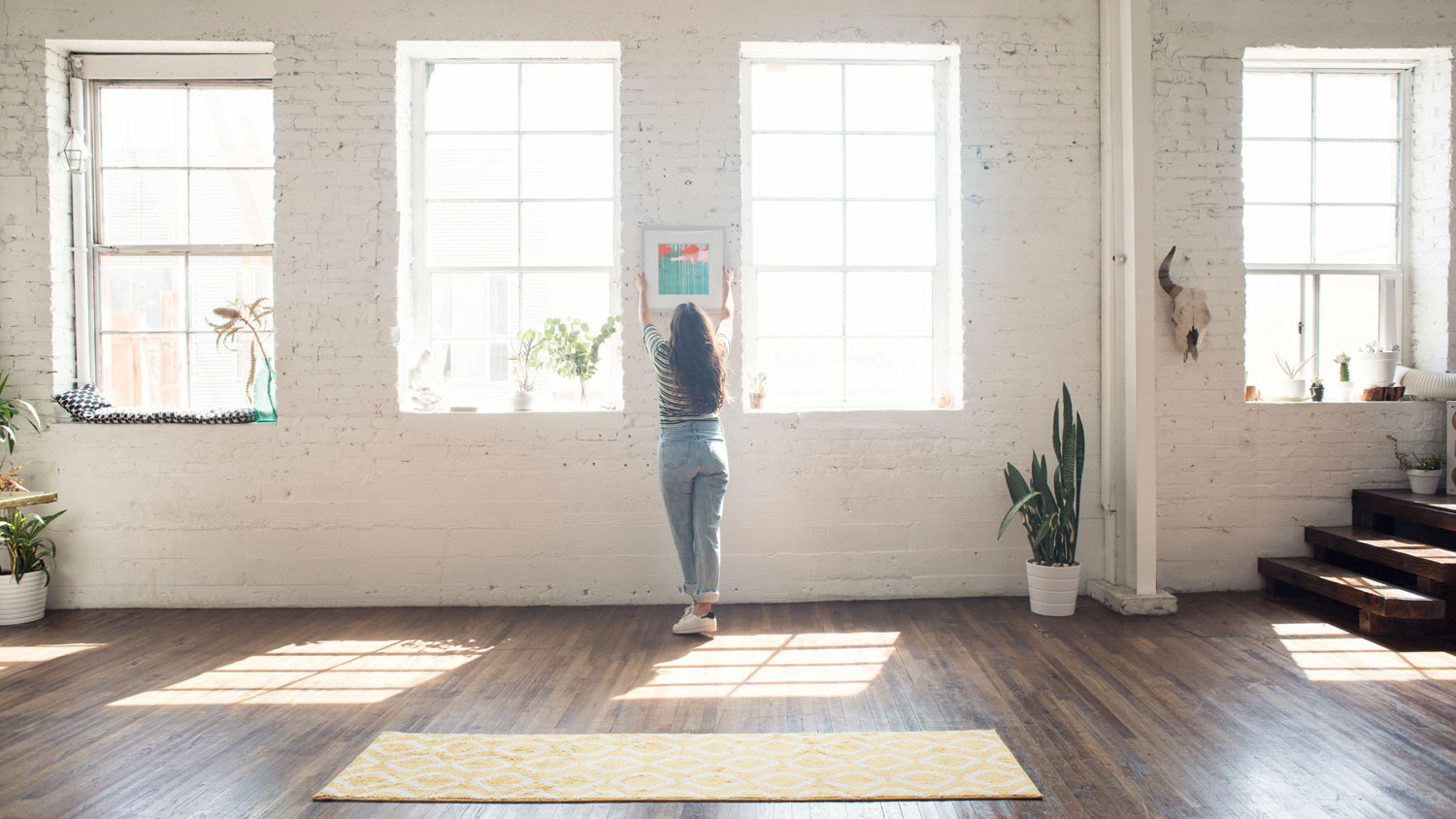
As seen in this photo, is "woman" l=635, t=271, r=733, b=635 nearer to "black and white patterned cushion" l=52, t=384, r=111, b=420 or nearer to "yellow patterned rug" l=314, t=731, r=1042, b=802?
"yellow patterned rug" l=314, t=731, r=1042, b=802

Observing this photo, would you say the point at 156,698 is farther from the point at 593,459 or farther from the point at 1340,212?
the point at 1340,212

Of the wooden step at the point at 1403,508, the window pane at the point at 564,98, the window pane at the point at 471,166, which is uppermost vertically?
the window pane at the point at 564,98

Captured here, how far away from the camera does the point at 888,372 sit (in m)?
4.85

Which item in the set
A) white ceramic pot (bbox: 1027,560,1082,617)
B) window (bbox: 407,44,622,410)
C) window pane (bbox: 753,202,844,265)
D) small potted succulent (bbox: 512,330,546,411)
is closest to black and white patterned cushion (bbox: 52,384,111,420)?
window (bbox: 407,44,622,410)

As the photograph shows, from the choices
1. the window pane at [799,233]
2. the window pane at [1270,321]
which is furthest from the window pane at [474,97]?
the window pane at [1270,321]

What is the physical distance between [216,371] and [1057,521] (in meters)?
4.69

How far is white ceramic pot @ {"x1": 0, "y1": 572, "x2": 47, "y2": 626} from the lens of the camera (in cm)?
420

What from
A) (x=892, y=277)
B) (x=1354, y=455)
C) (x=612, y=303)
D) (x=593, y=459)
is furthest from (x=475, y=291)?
(x=1354, y=455)

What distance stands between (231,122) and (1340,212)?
21.2ft

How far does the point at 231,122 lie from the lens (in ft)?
15.5

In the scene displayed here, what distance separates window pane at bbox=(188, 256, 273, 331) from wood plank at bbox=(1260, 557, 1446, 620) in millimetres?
5786

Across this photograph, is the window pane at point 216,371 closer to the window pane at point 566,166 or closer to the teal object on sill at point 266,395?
the teal object on sill at point 266,395

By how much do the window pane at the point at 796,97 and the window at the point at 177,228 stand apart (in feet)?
9.14

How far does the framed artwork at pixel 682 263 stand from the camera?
450 centimetres
